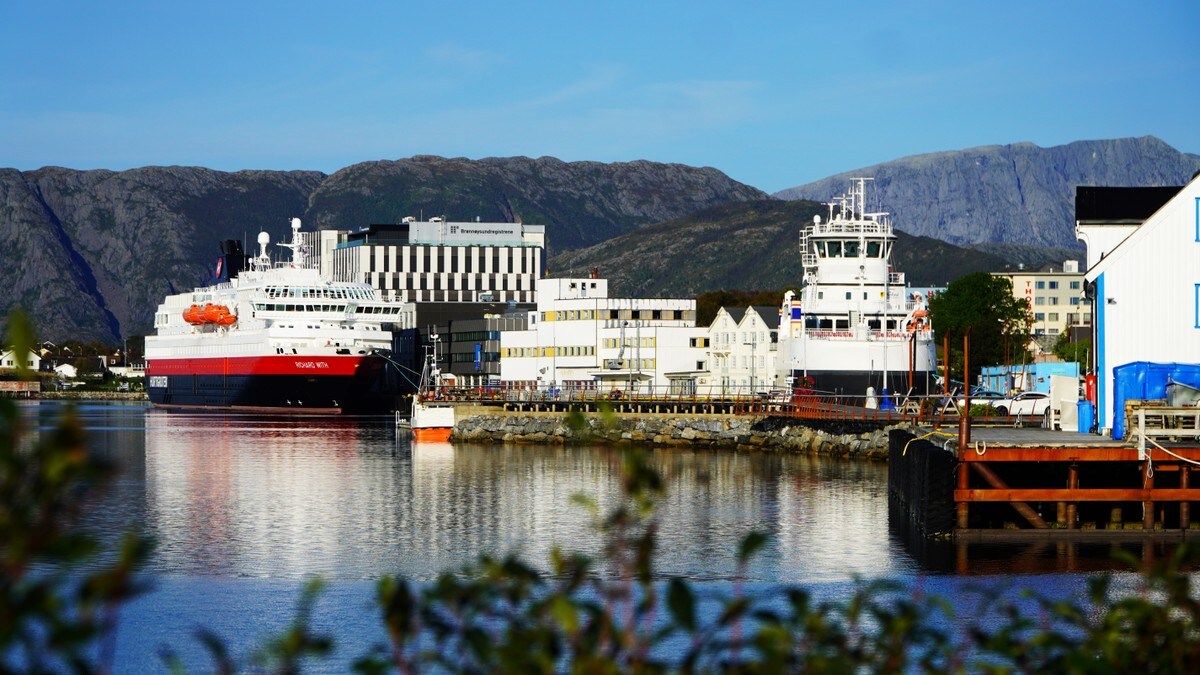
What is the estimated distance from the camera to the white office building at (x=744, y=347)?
101375 mm

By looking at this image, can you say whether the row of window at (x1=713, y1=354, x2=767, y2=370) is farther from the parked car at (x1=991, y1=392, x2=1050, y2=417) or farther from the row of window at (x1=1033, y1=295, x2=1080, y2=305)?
the row of window at (x1=1033, y1=295, x2=1080, y2=305)

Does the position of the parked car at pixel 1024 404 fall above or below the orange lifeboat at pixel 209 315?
below

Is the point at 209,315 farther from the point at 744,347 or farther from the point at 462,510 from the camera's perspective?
the point at 462,510

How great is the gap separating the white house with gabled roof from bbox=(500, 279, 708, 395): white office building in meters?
71.6

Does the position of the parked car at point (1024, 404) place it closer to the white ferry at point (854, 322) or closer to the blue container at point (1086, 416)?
the white ferry at point (854, 322)

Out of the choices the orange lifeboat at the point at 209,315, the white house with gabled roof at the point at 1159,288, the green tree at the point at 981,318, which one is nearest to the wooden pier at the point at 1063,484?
the white house with gabled roof at the point at 1159,288

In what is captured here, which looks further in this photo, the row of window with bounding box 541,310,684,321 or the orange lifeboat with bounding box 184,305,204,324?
the orange lifeboat with bounding box 184,305,204,324

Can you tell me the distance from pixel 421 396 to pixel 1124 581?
6801 centimetres

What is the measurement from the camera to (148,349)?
15550 centimetres

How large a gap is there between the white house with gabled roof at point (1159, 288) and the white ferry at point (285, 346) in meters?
90.7

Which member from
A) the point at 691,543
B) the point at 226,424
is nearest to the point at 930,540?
the point at 691,543

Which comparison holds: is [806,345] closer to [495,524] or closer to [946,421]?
[946,421]

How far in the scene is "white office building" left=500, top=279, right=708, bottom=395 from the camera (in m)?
110

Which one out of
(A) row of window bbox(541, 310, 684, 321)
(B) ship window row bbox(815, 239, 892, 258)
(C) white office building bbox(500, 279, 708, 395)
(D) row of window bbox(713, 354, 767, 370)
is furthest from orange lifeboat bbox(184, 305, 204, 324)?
(B) ship window row bbox(815, 239, 892, 258)
